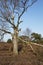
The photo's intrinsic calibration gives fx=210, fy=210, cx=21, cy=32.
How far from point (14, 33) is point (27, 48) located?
10.8 feet

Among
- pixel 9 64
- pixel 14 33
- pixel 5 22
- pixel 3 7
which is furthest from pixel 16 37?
pixel 9 64

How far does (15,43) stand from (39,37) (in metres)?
19.2

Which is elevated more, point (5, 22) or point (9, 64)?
point (5, 22)

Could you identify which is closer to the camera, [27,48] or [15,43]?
[15,43]

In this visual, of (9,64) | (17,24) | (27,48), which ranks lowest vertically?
(9,64)

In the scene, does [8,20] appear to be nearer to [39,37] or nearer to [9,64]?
[9,64]

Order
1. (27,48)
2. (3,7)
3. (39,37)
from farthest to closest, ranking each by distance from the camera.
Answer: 1. (39,37)
2. (27,48)
3. (3,7)

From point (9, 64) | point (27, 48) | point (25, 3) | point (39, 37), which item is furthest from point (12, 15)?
point (39, 37)

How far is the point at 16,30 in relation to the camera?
61.9 feet

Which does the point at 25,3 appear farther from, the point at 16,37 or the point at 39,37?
the point at 39,37

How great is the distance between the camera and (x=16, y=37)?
19.0 meters

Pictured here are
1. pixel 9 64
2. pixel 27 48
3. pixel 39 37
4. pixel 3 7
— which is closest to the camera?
pixel 9 64

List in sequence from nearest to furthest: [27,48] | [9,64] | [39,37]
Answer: [9,64] → [27,48] → [39,37]

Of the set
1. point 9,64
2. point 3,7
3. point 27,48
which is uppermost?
point 3,7
